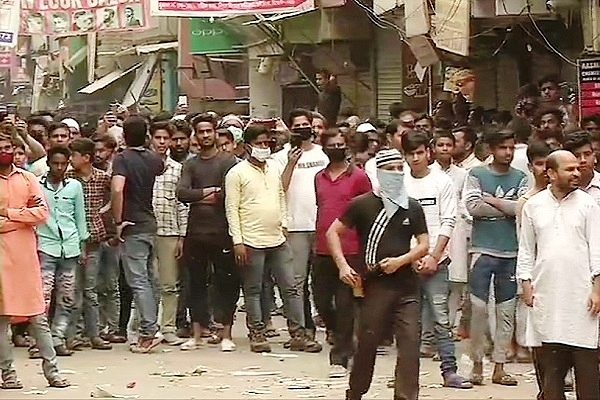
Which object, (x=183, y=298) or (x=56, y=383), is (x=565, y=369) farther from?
(x=183, y=298)

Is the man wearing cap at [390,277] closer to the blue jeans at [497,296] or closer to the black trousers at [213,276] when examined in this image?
the blue jeans at [497,296]

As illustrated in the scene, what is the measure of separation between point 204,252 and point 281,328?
175cm

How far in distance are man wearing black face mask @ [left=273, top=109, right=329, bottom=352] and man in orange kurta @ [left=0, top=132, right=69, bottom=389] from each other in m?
2.60

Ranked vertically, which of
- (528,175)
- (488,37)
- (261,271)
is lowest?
(261,271)

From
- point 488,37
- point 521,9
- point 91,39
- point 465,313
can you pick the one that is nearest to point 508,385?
point 465,313

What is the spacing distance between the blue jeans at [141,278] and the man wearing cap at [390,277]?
3.48 metres

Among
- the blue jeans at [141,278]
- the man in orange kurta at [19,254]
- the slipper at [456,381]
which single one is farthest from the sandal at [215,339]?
the slipper at [456,381]

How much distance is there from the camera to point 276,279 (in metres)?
11.8

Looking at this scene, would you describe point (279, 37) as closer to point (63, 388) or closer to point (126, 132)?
point (126, 132)

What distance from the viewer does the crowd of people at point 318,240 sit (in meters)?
7.91

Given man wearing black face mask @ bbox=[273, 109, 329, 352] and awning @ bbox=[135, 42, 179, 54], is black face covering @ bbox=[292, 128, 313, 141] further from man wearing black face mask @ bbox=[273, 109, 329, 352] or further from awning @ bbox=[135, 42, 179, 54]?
awning @ bbox=[135, 42, 179, 54]

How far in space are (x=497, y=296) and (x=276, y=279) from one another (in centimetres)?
255

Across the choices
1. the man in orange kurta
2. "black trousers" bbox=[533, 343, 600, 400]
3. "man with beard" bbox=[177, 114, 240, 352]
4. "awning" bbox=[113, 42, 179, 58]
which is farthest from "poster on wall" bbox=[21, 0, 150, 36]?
"awning" bbox=[113, 42, 179, 58]

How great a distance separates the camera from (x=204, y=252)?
465 inches
